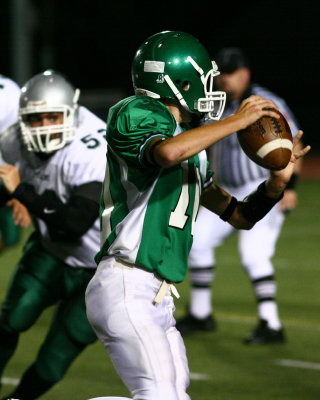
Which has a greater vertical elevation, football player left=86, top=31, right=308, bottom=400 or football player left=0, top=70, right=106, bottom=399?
football player left=86, top=31, right=308, bottom=400

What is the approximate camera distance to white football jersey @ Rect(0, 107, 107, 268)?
3982 millimetres

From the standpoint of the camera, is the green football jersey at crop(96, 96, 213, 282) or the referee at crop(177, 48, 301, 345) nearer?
the green football jersey at crop(96, 96, 213, 282)

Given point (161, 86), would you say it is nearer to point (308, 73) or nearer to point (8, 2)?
point (308, 73)

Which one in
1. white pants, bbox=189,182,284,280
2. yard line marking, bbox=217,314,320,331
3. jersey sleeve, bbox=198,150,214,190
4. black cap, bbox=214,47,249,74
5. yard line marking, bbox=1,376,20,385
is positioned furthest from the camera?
black cap, bbox=214,47,249,74

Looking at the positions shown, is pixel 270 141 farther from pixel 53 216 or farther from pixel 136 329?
pixel 53 216

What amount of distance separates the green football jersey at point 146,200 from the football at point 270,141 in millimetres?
216

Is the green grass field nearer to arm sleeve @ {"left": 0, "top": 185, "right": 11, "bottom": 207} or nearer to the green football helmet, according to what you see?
arm sleeve @ {"left": 0, "top": 185, "right": 11, "bottom": 207}

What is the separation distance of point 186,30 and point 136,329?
20322 millimetres

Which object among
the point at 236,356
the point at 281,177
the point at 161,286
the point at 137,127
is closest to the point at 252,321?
the point at 236,356

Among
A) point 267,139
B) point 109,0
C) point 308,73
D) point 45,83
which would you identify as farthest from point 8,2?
point 267,139

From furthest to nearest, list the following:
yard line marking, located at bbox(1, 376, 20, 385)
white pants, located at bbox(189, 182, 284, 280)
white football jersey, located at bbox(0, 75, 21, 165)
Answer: white pants, located at bbox(189, 182, 284, 280), white football jersey, located at bbox(0, 75, 21, 165), yard line marking, located at bbox(1, 376, 20, 385)

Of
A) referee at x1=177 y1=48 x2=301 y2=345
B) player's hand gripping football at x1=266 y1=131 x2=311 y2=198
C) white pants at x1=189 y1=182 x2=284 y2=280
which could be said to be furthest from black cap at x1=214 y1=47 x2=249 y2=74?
player's hand gripping football at x1=266 y1=131 x2=311 y2=198

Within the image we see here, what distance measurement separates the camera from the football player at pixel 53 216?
3.77 meters

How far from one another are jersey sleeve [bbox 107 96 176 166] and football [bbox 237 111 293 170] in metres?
0.28
